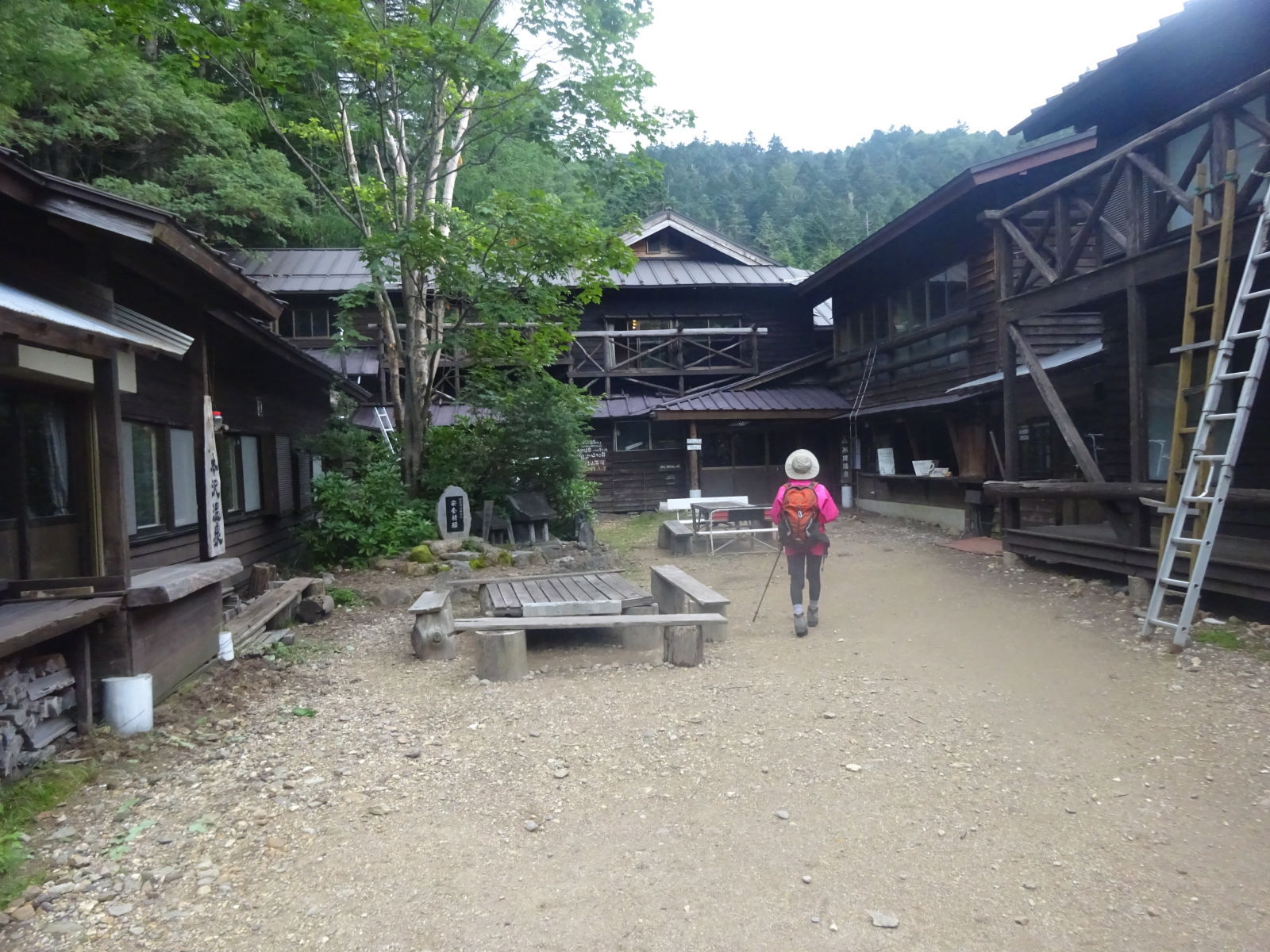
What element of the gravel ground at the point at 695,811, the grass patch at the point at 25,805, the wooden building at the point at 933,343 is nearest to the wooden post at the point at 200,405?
the gravel ground at the point at 695,811

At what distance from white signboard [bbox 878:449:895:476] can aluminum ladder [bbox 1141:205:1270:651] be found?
35.7 feet

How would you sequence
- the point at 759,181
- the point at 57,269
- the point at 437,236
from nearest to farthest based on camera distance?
1. the point at 57,269
2. the point at 437,236
3. the point at 759,181

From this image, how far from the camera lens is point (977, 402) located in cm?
1366

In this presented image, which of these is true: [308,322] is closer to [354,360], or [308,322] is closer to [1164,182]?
[354,360]

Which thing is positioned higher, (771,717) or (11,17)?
(11,17)

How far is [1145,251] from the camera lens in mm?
7297

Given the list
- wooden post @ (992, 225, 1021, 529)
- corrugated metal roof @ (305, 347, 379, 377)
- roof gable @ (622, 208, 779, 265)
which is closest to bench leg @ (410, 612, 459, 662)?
wooden post @ (992, 225, 1021, 529)

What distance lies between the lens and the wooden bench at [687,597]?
6711mm

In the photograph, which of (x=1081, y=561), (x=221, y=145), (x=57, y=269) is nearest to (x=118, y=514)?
(x=57, y=269)

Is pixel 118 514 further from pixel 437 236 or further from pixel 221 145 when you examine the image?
pixel 221 145

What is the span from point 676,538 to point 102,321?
8.97 m

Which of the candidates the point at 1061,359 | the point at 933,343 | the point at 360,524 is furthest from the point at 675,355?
the point at 360,524

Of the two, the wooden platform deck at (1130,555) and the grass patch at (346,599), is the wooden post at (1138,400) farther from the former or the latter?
the grass patch at (346,599)

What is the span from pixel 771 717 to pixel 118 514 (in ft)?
13.5
